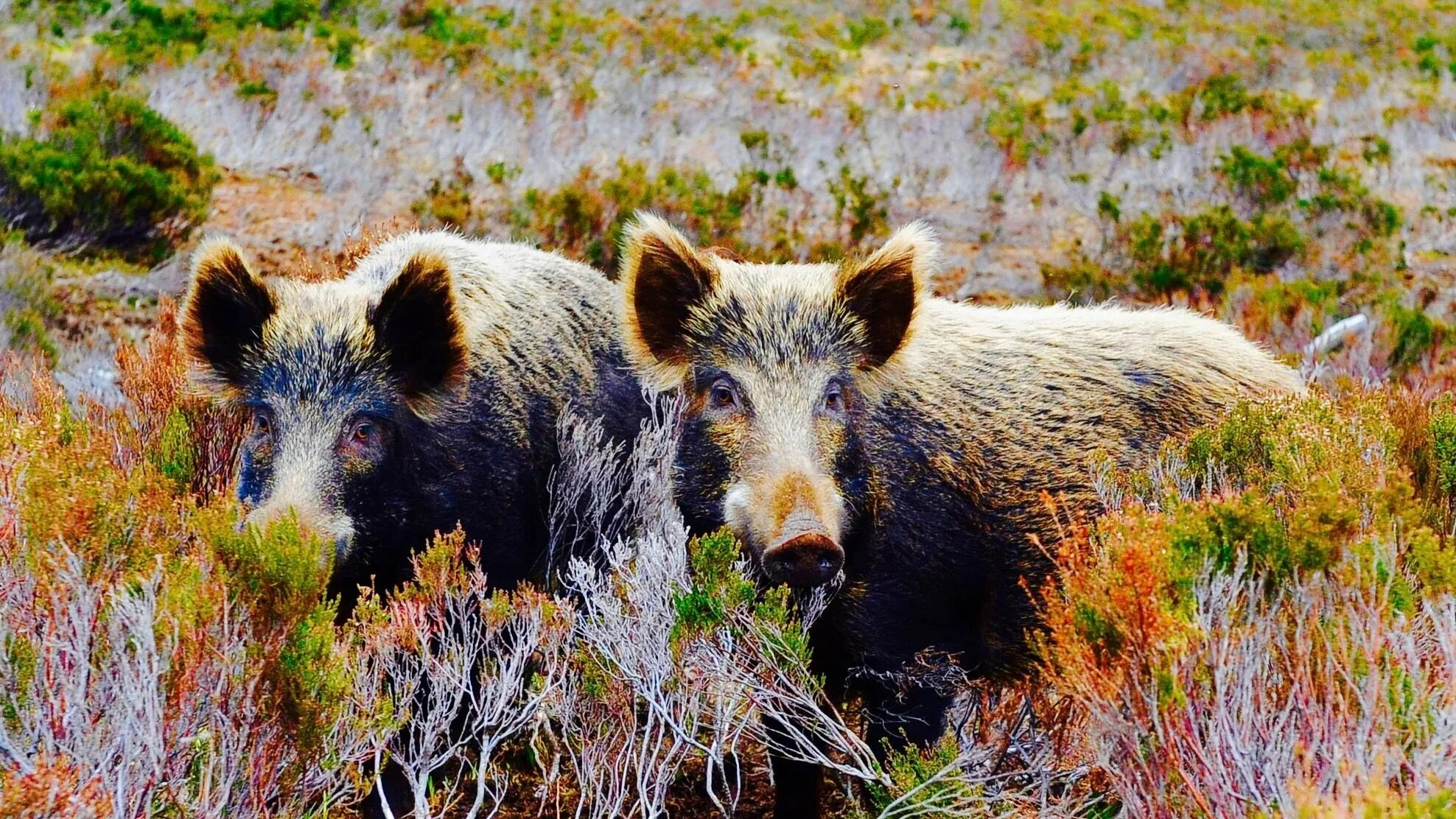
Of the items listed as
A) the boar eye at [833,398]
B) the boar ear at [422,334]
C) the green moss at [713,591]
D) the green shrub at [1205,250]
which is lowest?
the green shrub at [1205,250]

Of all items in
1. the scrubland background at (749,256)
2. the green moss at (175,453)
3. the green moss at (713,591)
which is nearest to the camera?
the scrubland background at (749,256)

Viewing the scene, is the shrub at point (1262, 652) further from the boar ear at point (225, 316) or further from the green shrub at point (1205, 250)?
the green shrub at point (1205, 250)

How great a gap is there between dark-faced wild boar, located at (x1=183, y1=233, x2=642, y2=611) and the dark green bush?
4624 millimetres

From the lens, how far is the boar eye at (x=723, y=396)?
4262 millimetres

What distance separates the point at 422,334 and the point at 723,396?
1121mm

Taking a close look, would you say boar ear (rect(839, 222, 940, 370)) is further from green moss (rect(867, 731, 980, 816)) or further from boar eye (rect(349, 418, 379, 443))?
boar eye (rect(349, 418, 379, 443))

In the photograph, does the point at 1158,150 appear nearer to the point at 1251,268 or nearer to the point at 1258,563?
the point at 1251,268

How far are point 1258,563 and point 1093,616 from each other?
0.41 m

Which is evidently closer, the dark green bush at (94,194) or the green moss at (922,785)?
the green moss at (922,785)

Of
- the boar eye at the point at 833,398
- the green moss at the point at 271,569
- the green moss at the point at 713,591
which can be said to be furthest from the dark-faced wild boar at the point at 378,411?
the boar eye at the point at 833,398

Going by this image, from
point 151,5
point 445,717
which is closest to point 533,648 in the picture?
point 445,717

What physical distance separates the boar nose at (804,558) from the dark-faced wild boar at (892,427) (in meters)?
0.26

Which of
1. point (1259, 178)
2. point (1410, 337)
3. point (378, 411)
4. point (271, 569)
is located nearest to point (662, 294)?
point (378, 411)

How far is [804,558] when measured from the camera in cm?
349
